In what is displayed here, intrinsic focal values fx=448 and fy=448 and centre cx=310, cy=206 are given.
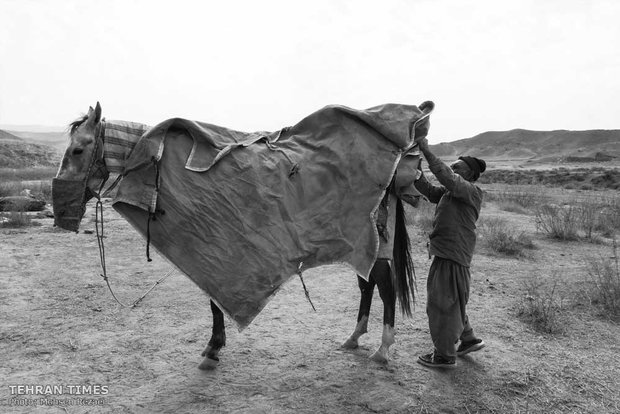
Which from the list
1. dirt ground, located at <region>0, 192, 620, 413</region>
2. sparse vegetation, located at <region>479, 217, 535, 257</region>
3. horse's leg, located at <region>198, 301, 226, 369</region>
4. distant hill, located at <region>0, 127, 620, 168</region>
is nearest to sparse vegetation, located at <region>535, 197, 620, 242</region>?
sparse vegetation, located at <region>479, 217, 535, 257</region>

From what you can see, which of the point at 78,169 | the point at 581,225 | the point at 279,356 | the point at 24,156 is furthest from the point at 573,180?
the point at 24,156

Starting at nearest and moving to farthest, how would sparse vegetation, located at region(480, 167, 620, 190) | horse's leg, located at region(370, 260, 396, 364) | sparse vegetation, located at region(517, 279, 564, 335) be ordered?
horse's leg, located at region(370, 260, 396, 364) → sparse vegetation, located at region(517, 279, 564, 335) → sparse vegetation, located at region(480, 167, 620, 190)

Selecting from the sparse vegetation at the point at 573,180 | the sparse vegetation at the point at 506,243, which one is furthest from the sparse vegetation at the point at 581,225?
the sparse vegetation at the point at 573,180

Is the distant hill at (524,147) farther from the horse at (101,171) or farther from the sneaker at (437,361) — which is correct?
the sneaker at (437,361)

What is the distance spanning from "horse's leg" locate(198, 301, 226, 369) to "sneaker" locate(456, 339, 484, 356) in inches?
81.2

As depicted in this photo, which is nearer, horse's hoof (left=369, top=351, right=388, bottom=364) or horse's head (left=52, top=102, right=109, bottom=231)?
horse's head (left=52, top=102, right=109, bottom=231)

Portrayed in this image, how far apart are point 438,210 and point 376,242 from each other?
2.11 ft

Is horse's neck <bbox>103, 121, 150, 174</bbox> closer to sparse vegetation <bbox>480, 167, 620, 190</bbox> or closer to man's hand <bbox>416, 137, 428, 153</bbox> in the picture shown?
man's hand <bbox>416, 137, 428, 153</bbox>

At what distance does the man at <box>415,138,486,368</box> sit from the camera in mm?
3633

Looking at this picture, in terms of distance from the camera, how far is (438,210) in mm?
3789

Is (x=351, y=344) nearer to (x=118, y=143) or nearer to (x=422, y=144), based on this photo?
(x=422, y=144)

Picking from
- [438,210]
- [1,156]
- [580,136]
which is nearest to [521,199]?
[438,210]

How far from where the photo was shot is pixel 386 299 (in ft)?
12.7

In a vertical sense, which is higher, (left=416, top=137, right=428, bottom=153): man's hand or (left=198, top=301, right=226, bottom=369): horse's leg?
(left=416, top=137, right=428, bottom=153): man's hand
